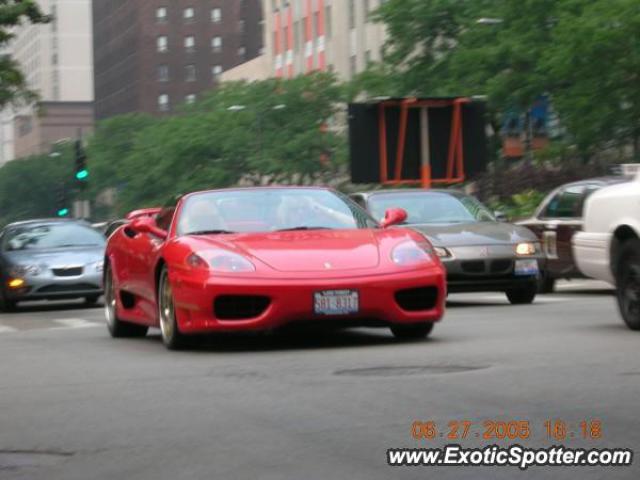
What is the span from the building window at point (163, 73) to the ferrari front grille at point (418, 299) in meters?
154

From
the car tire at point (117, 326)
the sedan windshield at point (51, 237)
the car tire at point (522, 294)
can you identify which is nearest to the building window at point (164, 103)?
the sedan windshield at point (51, 237)

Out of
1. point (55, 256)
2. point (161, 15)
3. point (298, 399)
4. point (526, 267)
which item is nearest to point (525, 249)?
point (526, 267)

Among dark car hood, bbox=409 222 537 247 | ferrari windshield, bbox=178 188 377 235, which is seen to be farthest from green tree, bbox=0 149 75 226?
ferrari windshield, bbox=178 188 377 235

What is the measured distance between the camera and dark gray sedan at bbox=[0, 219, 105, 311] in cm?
2514

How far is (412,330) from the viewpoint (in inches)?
525

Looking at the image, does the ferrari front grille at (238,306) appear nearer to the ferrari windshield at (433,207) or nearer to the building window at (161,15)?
the ferrari windshield at (433,207)

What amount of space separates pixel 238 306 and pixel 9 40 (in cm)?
2838

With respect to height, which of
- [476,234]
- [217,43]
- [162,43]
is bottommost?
[476,234]

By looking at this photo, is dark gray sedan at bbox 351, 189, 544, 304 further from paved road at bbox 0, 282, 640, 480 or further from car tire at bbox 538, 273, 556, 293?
paved road at bbox 0, 282, 640, 480

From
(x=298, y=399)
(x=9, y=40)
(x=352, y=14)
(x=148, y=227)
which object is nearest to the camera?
(x=298, y=399)

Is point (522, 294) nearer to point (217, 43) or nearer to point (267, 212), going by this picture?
point (267, 212)

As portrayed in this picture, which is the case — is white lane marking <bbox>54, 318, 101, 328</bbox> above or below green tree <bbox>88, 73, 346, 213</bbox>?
below

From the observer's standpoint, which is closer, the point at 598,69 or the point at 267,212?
the point at 267,212

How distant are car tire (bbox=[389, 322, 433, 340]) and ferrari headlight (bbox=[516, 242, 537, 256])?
19.4 feet
